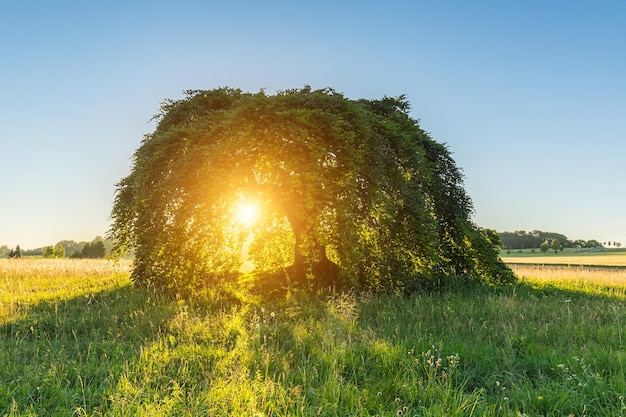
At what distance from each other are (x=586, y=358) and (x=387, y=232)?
6.49 meters

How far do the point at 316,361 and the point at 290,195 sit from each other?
593cm

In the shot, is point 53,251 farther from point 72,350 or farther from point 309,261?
point 72,350

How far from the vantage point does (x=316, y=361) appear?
536 centimetres

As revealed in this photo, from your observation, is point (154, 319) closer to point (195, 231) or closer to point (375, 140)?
point (195, 231)

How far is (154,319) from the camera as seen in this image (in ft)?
26.7

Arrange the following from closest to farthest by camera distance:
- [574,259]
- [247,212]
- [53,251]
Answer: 1. [247,212]
2. [574,259]
3. [53,251]

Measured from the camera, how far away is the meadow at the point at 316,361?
13.8 feet

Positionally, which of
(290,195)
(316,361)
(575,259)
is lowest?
(575,259)

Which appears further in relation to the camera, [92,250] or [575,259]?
[92,250]

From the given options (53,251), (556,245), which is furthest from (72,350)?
(556,245)

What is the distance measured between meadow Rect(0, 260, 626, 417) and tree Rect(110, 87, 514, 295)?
63.0 inches

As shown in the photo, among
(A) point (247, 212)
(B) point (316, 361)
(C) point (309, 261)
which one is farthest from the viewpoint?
(C) point (309, 261)

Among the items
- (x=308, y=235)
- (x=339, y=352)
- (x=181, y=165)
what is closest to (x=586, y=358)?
(x=339, y=352)

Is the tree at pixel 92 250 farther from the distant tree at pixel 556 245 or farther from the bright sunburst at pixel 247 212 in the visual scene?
the distant tree at pixel 556 245
